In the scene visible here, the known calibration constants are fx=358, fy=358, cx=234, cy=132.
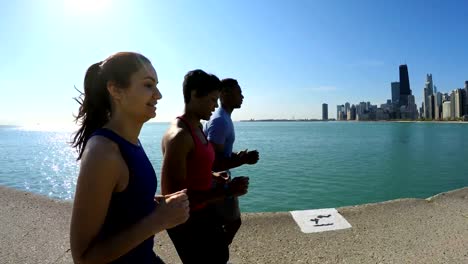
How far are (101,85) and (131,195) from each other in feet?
1.81

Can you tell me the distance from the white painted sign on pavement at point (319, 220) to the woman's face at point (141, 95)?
5.27 metres

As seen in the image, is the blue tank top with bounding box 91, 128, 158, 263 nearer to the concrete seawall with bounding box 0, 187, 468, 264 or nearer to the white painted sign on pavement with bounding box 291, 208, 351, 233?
the concrete seawall with bounding box 0, 187, 468, 264

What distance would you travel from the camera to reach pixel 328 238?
19.5 ft

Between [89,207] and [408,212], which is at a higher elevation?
[89,207]

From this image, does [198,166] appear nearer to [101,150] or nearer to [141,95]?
[141,95]

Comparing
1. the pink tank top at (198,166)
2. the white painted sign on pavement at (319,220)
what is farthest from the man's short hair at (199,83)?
the white painted sign on pavement at (319,220)

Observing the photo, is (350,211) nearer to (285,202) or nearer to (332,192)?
(285,202)

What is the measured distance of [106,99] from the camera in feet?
5.67

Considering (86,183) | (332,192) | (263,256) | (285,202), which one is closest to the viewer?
(86,183)

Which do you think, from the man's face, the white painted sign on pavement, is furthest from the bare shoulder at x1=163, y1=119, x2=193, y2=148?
the white painted sign on pavement

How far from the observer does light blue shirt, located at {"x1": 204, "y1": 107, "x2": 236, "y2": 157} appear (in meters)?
3.92

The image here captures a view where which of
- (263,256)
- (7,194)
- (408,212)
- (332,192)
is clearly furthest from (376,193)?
(7,194)

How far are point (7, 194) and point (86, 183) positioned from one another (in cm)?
1099

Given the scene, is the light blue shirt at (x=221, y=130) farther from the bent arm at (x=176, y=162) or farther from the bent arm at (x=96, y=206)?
the bent arm at (x=96, y=206)
